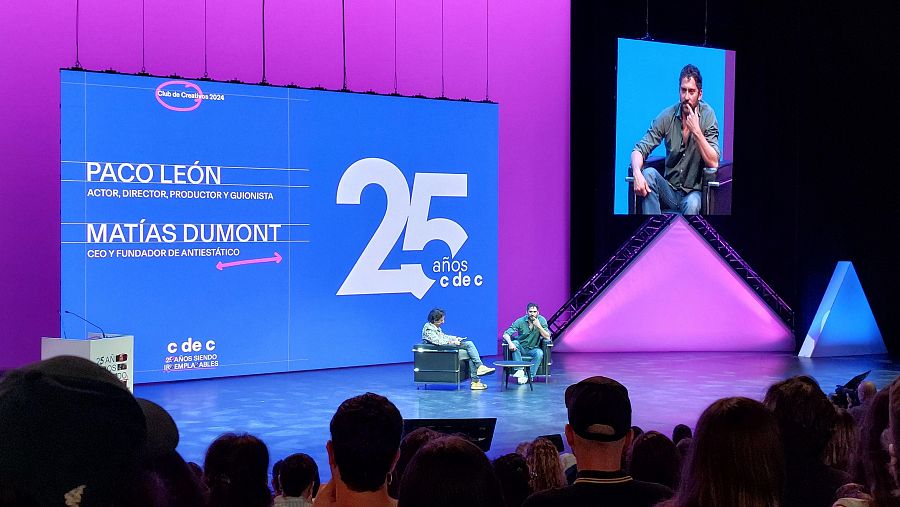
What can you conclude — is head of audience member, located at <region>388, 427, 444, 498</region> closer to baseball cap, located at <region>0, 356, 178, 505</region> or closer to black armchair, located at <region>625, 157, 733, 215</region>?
baseball cap, located at <region>0, 356, 178, 505</region>

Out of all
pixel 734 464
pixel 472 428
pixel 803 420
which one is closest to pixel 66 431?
pixel 734 464

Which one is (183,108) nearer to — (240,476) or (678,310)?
(678,310)

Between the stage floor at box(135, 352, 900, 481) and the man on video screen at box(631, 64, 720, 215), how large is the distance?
7.88 ft

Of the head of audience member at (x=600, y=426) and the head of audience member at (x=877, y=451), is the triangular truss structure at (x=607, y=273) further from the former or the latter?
the head of audience member at (x=877, y=451)

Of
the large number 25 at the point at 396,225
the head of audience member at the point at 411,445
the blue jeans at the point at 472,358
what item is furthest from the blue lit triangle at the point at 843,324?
the head of audience member at the point at 411,445

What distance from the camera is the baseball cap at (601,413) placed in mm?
2285

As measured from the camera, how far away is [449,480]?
1.81m

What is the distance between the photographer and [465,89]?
13906 mm

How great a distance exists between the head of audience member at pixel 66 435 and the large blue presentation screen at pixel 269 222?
9539 millimetres

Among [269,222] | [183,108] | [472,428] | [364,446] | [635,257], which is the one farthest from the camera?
[635,257]

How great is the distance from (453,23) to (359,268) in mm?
4020

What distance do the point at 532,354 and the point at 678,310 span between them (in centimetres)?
444

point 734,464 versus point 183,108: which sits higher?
point 183,108

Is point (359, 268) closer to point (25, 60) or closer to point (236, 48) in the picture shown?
point (236, 48)
